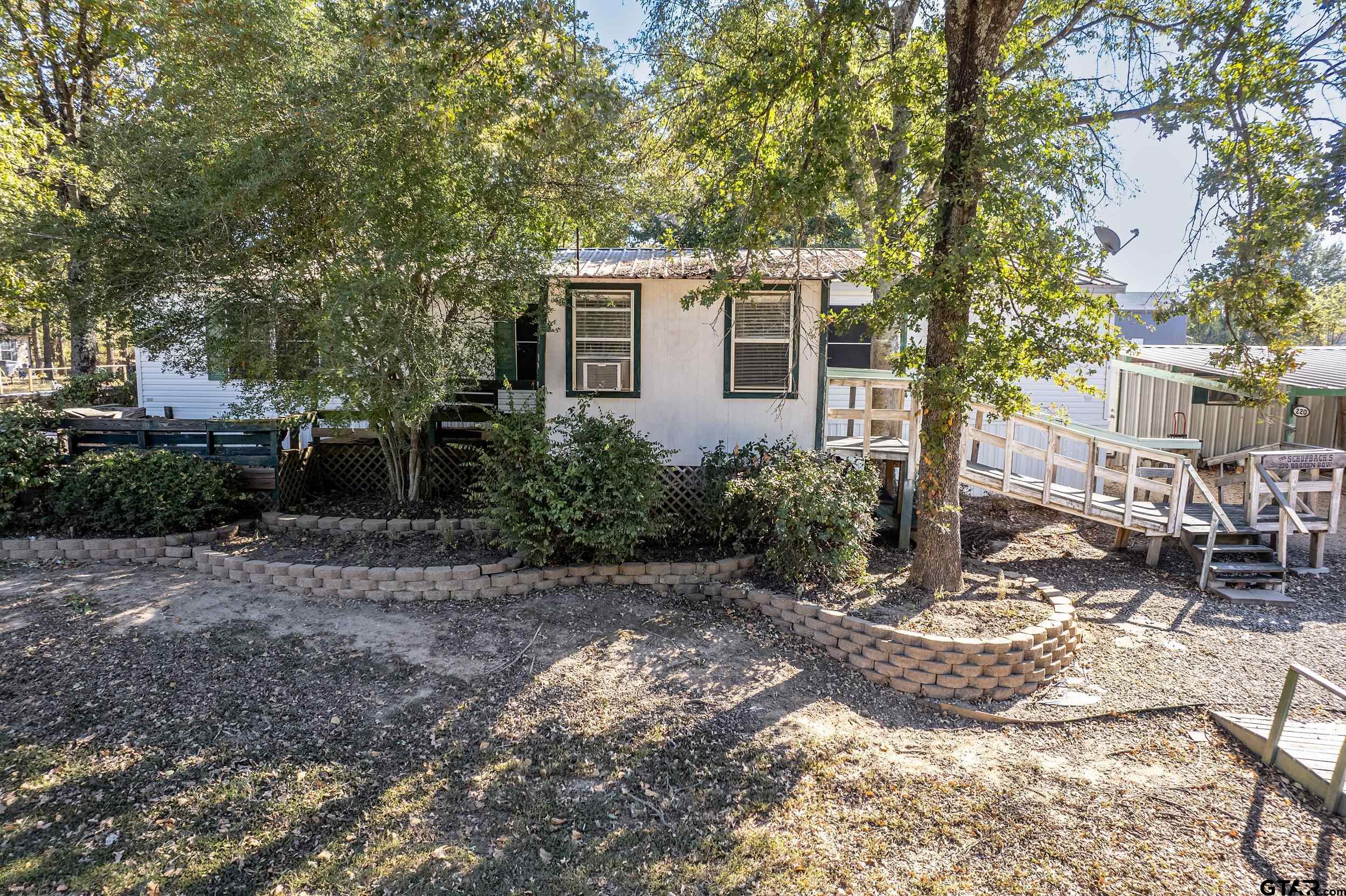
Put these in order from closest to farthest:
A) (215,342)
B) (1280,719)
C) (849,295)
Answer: (1280,719) < (215,342) < (849,295)

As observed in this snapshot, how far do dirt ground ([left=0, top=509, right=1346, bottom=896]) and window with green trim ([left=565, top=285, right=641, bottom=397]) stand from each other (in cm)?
332

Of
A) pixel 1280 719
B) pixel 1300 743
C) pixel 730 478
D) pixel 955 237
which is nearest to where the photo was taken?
pixel 1280 719

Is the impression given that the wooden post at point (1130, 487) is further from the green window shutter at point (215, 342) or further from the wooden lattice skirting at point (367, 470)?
the green window shutter at point (215, 342)

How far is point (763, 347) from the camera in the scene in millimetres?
8898

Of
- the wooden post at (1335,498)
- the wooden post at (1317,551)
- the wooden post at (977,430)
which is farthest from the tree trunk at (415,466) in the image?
the wooden post at (1335,498)

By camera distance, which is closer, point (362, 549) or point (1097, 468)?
point (362, 549)

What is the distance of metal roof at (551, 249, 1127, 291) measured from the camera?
26.1 ft

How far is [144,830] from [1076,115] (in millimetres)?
7973

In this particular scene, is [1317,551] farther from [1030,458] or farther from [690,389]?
[690,389]

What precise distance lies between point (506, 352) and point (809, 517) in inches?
189

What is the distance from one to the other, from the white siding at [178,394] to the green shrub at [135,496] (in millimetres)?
6336

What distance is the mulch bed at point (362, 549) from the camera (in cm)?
711

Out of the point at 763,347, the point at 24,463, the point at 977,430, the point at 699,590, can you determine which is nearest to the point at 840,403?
the point at 977,430

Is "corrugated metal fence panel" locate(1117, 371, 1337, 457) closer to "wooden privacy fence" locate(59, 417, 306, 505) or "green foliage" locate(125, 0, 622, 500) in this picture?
"green foliage" locate(125, 0, 622, 500)
